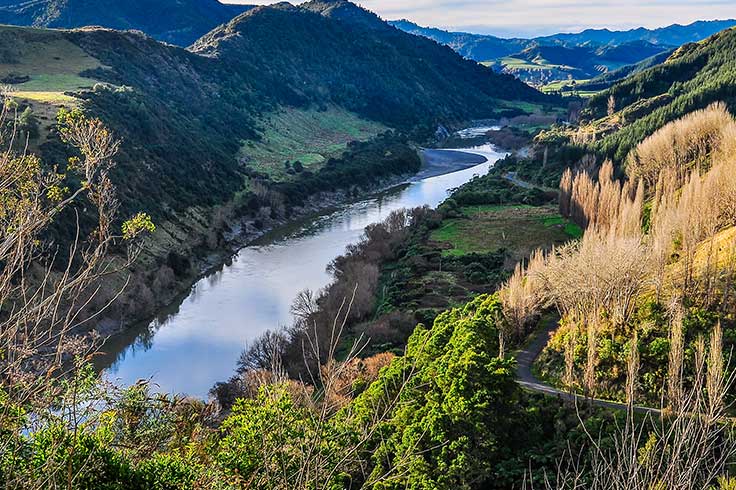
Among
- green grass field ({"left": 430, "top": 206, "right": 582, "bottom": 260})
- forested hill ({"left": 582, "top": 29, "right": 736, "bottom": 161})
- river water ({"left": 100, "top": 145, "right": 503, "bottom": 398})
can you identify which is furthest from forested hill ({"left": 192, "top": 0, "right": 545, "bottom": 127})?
green grass field ({"left": 430, "top": 206, "right": 582, "bottom": 260})

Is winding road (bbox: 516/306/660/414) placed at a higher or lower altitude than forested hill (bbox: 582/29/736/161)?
lower

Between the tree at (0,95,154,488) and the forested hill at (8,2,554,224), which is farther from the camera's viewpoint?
the forested hill at (8,2,554,224)

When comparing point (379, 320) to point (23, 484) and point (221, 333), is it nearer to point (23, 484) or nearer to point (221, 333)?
point (221, 333)

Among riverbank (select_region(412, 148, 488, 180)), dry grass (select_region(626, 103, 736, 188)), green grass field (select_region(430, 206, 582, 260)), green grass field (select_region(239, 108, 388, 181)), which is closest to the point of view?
dry grass (select_region(626, 103, 736, 188))

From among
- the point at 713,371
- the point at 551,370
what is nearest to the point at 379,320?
the point at 551,370

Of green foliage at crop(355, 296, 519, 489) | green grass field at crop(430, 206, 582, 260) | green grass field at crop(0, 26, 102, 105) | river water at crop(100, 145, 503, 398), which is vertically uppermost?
green grass field at crop(0, 26, 102, 105)

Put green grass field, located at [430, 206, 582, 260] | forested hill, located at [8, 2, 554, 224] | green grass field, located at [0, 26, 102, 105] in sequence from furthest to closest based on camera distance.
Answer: green grass field, located at [0, 26, 102, 105] < forested hill, located at [8, 2, 554, 224] < green grass field, located at [430, 206, 582, 260]

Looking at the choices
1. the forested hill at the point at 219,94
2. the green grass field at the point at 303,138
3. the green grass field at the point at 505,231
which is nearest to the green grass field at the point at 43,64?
the forested hill at the point at 219,94

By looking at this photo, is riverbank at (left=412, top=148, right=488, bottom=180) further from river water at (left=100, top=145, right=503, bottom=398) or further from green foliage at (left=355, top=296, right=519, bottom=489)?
green foliage at (left=355, top=296, right=519, bottom=489)

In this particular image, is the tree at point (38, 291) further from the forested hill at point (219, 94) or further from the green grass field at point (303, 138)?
the green grass field at point (303, 138)
